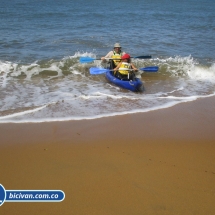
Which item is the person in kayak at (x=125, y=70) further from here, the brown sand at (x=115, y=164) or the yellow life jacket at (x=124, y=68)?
the brown sand at (x=115, y=164)

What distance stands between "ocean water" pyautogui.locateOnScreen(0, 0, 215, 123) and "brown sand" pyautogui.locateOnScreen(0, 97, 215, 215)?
734 millimetres

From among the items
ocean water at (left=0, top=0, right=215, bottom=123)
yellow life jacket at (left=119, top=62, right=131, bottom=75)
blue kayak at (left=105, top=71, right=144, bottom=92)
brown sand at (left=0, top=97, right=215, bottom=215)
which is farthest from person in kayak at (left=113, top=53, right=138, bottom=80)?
brown sand at (left=0, top=97, right=215, bottom=215)

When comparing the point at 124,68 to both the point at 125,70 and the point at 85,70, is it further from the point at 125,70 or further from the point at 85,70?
the point at 85,70

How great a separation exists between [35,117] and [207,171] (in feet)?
10.8

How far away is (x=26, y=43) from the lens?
13.7 meters

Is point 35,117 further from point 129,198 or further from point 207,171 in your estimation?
point 207,171

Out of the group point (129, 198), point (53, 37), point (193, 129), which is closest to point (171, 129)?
point (193, 129)

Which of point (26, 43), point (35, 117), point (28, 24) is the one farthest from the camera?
point (28, 24)

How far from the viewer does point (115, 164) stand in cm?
395

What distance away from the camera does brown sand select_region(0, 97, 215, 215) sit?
323cm

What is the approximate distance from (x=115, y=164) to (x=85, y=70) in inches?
252

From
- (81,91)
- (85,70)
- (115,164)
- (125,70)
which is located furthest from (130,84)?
(115,164)

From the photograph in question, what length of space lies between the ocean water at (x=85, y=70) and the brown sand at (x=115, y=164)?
0.73 meters

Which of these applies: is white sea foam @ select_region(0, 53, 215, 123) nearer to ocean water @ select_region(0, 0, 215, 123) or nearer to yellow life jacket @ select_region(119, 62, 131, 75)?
ocean water @ select_region(0, 0, 215, 123)
